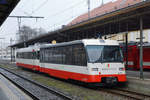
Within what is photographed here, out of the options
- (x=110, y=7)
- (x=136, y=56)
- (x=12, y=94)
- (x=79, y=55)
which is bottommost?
(x=12, y=94)

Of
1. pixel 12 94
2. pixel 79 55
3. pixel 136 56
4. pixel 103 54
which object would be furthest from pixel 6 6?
pixel 136 56

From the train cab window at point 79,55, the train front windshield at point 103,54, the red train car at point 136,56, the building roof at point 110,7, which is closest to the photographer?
the train front windshield at point 103,54

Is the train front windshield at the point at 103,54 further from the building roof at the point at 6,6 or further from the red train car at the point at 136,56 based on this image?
the red train car at the point at 136,56

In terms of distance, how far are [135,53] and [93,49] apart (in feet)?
40.9

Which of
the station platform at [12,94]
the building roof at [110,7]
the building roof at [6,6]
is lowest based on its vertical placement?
the station platform at [12,94]

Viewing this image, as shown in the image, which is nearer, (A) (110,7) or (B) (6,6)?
(B) (6,6)

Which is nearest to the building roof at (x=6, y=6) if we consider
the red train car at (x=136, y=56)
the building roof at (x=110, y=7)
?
the building roof at (x=110, y=7)

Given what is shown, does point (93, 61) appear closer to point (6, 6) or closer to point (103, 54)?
point (103, 54)

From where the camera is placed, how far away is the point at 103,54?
11.0 metres

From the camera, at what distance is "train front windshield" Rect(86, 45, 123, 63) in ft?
35.4

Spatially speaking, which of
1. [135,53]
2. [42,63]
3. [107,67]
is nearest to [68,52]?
[107,67]

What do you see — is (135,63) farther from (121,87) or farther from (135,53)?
(121,87)

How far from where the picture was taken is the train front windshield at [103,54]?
35.4 ft

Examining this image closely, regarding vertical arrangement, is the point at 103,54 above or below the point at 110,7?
below
